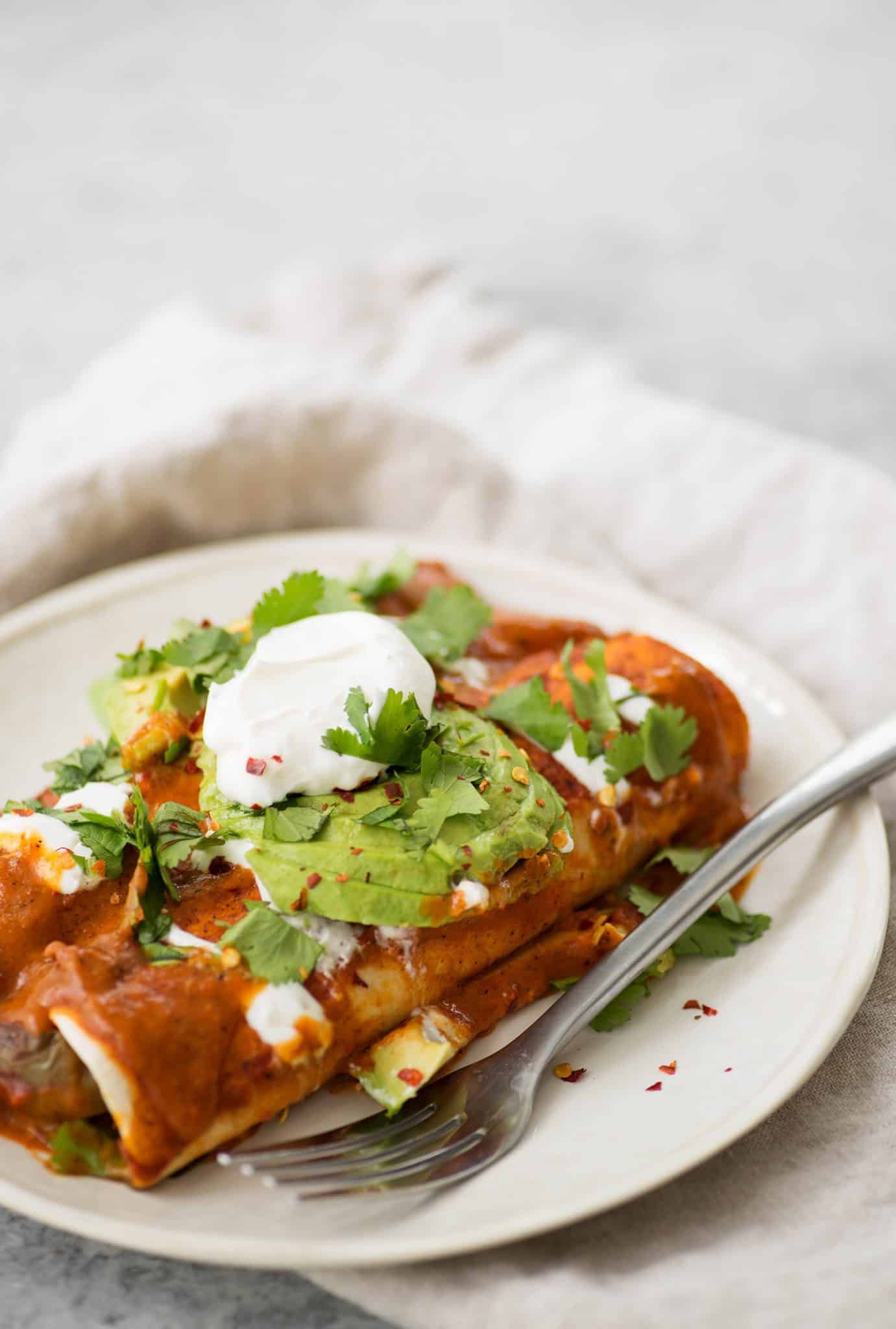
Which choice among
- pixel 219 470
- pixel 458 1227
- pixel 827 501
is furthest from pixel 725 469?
pixel 458 1227

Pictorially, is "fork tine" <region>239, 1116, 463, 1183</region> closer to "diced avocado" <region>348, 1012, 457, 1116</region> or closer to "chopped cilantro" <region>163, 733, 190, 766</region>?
"diced avocado" <region>348, 1012, 457, 1116</region>

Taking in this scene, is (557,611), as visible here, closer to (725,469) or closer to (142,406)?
(725,469)

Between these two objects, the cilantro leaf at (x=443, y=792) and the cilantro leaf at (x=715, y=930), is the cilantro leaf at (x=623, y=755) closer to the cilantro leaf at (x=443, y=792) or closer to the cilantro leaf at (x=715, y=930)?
the cilantro leaf at (x=715, y=930)

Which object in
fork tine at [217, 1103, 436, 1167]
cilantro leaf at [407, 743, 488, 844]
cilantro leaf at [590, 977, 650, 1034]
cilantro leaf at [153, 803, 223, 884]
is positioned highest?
cilantro leaf at [407, 743, 488, 844]

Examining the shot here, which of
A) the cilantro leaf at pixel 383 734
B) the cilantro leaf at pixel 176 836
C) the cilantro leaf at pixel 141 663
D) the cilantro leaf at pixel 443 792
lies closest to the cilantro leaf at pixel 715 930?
the cilantro leaf at pixel 443 792

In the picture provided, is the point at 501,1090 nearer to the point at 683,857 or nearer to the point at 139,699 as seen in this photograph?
the point at 683,857

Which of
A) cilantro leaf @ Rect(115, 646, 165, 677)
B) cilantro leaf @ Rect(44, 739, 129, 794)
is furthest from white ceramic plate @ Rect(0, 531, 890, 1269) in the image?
cilantro leaf @ Rect(115, 646, 165, 677)
